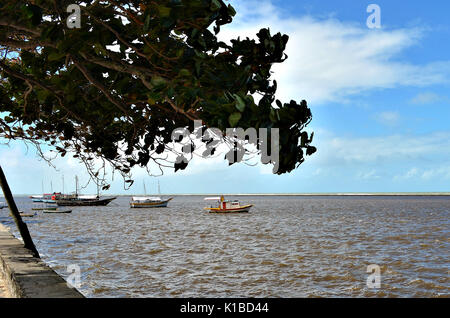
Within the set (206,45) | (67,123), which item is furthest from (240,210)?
(206,45)

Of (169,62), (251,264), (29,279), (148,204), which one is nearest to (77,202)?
(148,204)

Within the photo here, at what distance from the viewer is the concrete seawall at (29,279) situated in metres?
5.82

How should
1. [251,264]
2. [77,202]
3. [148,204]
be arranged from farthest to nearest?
[77,202] → [148,204] → [251,264]

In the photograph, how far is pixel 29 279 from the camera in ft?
21.8

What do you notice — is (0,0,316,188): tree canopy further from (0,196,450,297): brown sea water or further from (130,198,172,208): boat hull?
(130,198,172,208): boat hull

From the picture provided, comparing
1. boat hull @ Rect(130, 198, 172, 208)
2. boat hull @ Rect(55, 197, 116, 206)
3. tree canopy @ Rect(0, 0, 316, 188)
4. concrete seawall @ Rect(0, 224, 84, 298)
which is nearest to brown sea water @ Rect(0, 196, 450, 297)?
concrete seawall @ Rect(0, 224, 84, 298)

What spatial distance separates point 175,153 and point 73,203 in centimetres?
11151

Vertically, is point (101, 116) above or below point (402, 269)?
above

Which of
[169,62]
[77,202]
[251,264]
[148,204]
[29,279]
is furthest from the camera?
[77,202]

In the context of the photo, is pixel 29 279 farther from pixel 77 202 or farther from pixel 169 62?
pixel 77 202

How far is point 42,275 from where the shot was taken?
22.4ft

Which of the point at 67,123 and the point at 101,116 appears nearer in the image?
the point at 101,116

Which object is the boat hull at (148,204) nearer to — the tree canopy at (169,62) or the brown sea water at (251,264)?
the brown sea water at (251,264)

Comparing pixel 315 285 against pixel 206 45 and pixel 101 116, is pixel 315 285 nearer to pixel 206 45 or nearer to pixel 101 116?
pixel 101 116
